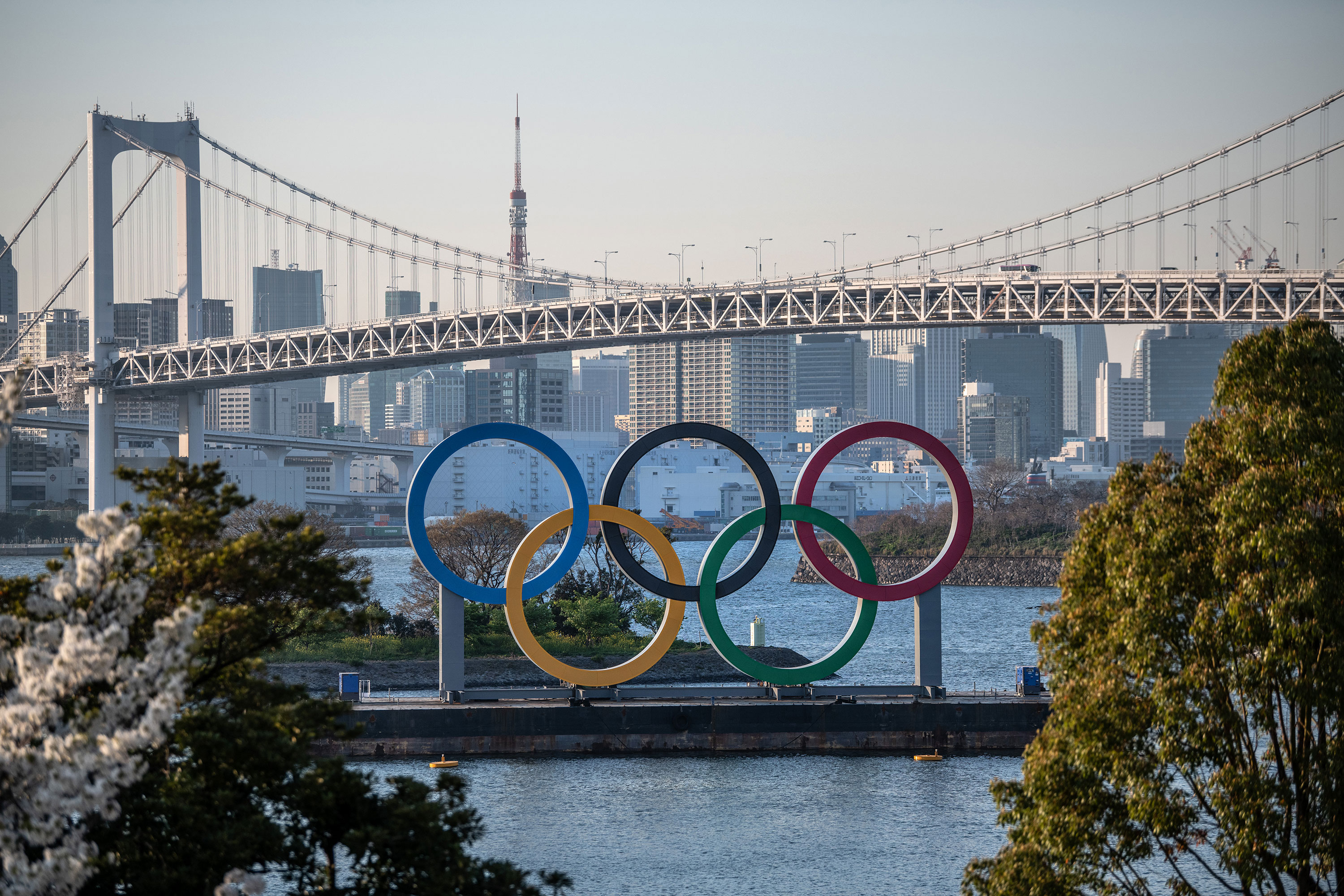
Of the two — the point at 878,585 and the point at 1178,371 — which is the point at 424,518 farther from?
the point at 1178,371

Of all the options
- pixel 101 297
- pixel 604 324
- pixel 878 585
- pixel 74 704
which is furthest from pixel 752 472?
A: pixel 101 297

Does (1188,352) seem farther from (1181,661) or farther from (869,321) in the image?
(1181,661)

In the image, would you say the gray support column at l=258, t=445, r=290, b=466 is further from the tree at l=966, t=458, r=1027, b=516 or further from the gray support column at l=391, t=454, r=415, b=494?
the tree at l=966, t=458, r=1027, b=516

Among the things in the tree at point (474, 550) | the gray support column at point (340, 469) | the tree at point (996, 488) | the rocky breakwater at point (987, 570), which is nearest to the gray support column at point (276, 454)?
the gray support column at point (340, 469)

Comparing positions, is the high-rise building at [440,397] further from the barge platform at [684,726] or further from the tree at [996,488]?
the barge platform at [684,726]

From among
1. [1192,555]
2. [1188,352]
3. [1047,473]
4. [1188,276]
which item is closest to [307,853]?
[1192,555]

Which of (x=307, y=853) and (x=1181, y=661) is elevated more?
(x=1181, y=661)

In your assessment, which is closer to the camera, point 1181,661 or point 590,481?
point 1181,661
